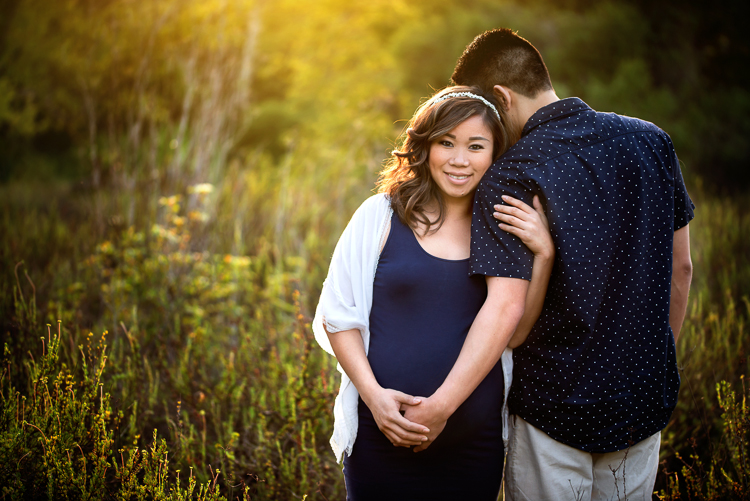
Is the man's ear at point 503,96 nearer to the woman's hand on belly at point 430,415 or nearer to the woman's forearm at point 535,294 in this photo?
the woman's forearm at point 535,294

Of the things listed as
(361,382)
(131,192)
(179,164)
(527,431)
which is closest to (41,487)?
(361,382)

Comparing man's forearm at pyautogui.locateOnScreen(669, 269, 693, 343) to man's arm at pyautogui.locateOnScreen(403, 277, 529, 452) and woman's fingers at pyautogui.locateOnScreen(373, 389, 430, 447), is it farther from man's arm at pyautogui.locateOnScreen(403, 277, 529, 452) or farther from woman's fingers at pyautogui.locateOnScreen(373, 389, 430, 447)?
woman's fingers at pyautogui.locateOnScreen(373, 389, 430, 447)

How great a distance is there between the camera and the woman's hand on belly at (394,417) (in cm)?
177

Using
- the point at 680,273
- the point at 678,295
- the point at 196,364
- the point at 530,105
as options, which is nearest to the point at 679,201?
the point at 680,273

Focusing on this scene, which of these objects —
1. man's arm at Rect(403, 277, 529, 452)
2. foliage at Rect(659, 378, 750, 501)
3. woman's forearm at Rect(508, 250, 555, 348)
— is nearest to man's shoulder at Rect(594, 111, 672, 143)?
woman's forearm at Rect(508, 250, 555, 348)

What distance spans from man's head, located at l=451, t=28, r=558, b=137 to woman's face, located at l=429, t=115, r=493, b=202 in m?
0.17

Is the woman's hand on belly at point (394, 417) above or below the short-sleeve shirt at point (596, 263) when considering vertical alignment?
below

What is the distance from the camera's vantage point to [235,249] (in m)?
5.04

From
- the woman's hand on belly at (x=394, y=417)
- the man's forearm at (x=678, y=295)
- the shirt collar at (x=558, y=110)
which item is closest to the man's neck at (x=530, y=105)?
the shirt collar at (x=558, y=110)

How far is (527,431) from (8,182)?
35.4 feet

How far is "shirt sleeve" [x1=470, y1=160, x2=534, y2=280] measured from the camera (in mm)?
1753

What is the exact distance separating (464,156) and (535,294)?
1.93ft

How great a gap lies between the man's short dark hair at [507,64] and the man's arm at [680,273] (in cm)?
78

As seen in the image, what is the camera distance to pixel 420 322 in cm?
194
